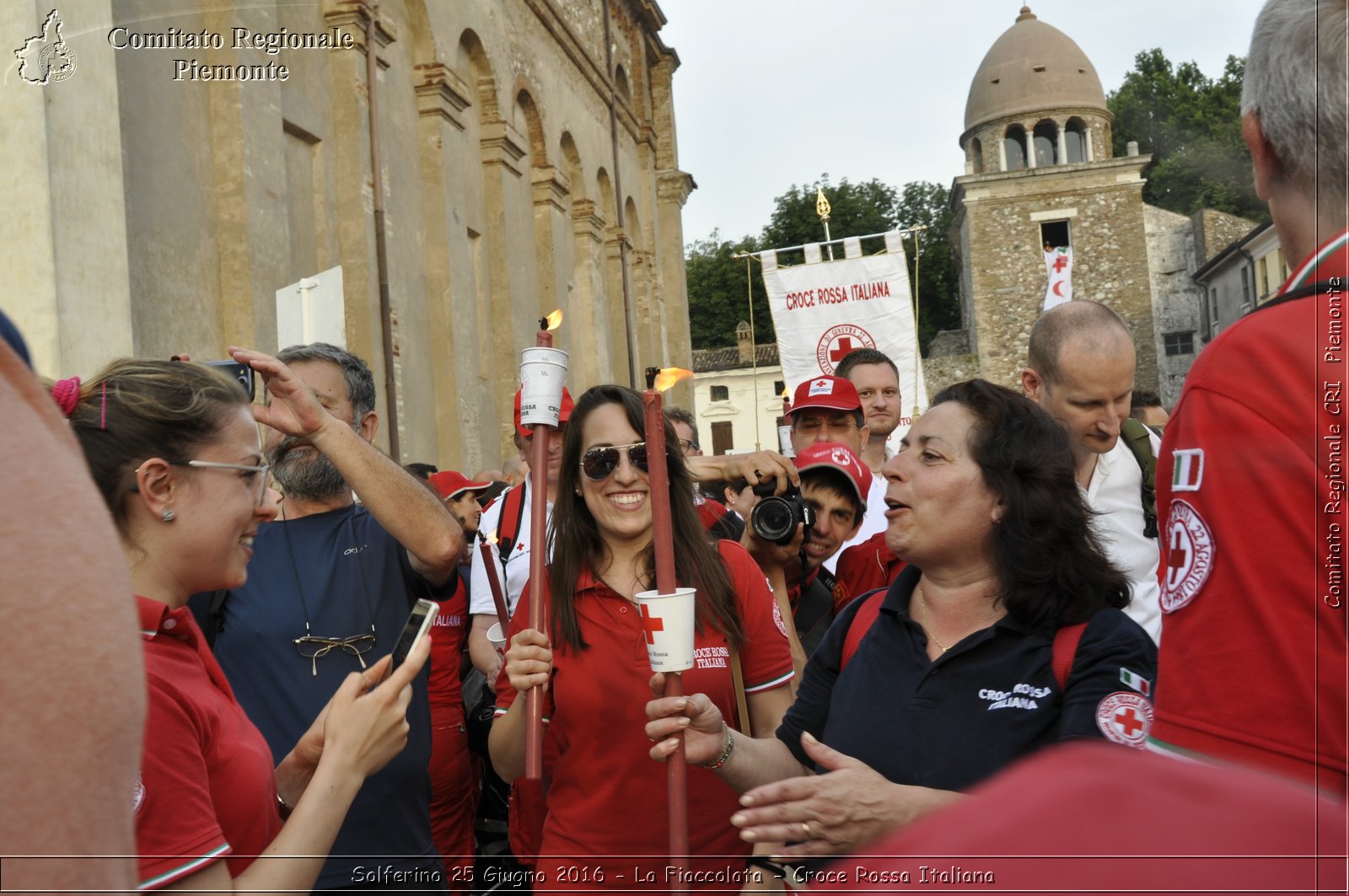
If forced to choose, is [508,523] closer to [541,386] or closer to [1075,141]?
[541,386]

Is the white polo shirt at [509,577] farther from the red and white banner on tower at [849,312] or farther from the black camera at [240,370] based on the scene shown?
the red and white banner on tower at [849,312]

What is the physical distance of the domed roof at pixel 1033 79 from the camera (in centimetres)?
5153

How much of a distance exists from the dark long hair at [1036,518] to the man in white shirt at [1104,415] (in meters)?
1.18

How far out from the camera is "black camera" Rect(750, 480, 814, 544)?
13.8 ft

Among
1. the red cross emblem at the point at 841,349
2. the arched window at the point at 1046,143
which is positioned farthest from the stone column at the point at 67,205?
the arched window at the point at 1046,143

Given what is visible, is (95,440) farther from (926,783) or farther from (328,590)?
(926,783)

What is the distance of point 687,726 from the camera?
9.44 ft

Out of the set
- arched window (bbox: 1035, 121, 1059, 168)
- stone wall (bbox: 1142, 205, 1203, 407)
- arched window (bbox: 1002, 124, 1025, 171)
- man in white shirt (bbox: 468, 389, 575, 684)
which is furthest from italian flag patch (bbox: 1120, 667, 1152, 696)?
arched window (bbox: 1035, 121, 1059, 168)

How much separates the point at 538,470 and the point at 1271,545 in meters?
2.13

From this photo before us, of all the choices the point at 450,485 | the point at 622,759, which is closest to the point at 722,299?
the point at 450,485

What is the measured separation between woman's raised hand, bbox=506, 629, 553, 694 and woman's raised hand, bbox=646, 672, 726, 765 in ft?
1.21

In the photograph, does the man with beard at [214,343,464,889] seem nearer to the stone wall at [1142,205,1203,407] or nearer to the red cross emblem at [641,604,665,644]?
the red cross emblem at [641,604,665,644]

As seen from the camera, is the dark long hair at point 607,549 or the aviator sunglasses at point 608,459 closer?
the dark long hair at point 607,549

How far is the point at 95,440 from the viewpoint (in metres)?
2.46
